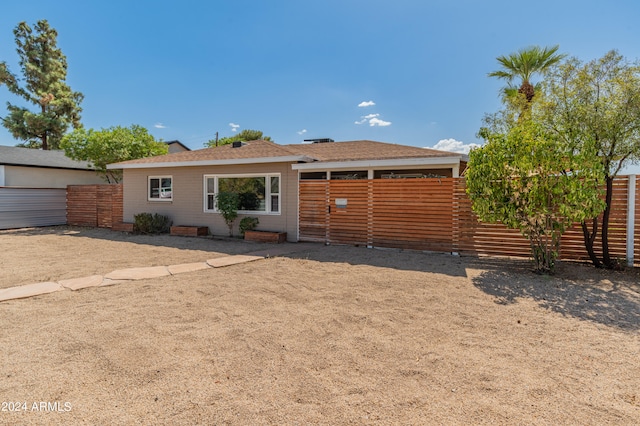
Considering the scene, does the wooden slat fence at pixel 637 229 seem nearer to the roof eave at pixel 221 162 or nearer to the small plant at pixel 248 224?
the roof eave at pixel 221 162

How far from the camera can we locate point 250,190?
11.2m

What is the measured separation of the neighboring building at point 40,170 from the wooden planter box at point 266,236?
13746mm

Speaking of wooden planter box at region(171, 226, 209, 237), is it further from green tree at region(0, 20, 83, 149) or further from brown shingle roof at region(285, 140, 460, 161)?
green tree at region(0, 20, 83, 149)

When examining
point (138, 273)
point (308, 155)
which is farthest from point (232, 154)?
point (138, 273)

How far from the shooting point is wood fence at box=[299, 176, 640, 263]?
262 inches

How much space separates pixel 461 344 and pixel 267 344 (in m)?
1.99

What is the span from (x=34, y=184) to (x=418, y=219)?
19467 mm

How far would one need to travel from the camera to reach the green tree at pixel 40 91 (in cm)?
2594

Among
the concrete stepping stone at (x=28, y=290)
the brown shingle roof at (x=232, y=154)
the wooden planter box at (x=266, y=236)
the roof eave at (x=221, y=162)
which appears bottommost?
the concrete stepping stone at (x=28, y=290)

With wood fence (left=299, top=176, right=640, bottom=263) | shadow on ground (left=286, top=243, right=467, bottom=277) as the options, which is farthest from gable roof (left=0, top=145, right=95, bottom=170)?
shadow on ground (left=286, top=243, right=467, bottom=277)

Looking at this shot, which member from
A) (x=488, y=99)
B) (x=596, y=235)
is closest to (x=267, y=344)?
(x=596, y=235)

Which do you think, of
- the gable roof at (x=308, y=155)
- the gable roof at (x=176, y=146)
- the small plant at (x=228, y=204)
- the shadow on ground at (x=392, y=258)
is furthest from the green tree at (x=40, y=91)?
the shadow on ground at (x=392, y=258)

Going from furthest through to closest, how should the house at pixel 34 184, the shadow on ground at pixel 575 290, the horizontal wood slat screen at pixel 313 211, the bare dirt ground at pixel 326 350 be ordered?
the house at pixel 34 184 → the horizontal wood slat screen at pixel 313 211 → the shadow on ground at pixel 575 290 → the bare dirt ground at pixel 326 350

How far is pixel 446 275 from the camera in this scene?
612 cm
